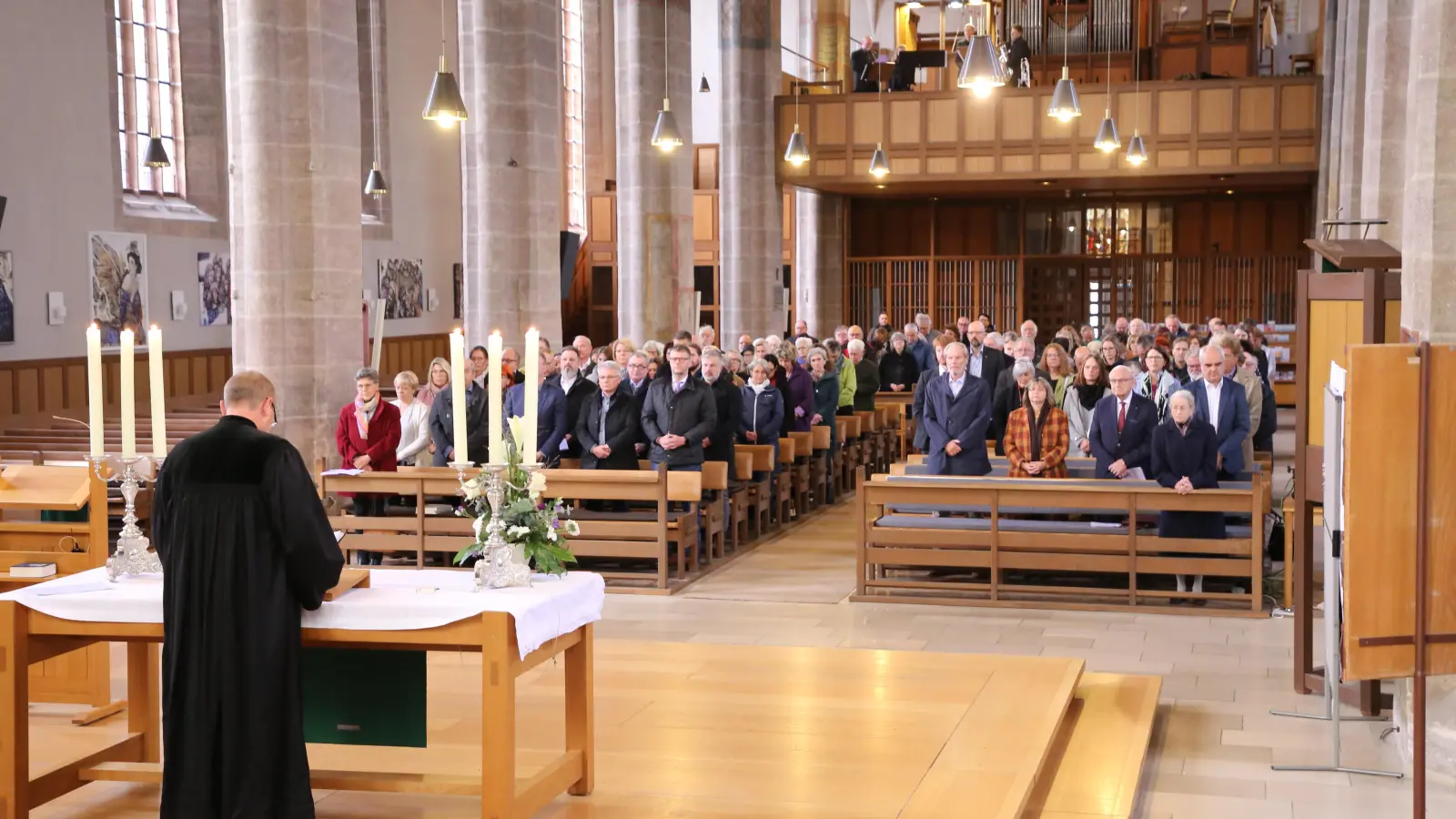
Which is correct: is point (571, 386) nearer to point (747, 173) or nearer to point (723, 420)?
point (723, 420)

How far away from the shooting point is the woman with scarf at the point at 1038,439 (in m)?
10.3

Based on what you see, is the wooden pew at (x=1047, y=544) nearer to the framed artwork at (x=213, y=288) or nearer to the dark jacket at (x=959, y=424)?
the dark jacket at (x=959, y=424)

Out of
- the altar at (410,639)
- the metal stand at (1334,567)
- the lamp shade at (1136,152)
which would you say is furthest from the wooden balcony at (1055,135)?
the altar at (410,639)

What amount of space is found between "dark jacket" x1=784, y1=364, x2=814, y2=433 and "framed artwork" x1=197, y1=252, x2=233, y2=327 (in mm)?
8926

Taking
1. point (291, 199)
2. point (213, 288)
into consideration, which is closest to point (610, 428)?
point (291, 199)

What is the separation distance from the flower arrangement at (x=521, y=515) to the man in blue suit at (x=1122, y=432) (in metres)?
5.57

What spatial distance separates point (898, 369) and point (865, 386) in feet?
6.53

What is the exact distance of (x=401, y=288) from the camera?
964 inches

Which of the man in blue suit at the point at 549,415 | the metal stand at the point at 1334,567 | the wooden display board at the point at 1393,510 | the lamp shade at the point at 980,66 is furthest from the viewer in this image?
the lamp shade at the point at 980,66

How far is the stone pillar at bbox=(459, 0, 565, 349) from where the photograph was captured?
15.7 meters

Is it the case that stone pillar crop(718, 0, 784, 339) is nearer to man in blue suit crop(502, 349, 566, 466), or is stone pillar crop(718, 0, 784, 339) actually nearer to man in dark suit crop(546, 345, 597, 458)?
man in dark suit crop(546, 345, 597, 458)

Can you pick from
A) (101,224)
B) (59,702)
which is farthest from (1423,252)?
(101,224)

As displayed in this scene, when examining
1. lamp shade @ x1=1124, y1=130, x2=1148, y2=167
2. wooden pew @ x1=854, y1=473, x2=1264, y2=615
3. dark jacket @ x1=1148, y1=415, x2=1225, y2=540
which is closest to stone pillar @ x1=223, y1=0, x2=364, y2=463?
wooden pew @ x1=854, y1=473, x2=1264, y2=615

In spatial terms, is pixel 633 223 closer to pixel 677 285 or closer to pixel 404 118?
pixel 677 285
